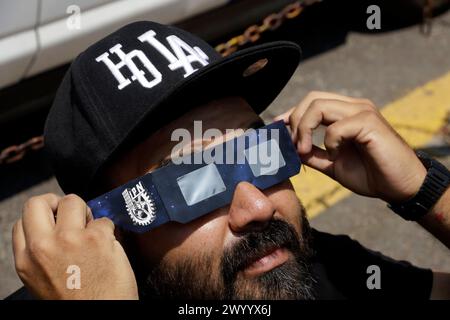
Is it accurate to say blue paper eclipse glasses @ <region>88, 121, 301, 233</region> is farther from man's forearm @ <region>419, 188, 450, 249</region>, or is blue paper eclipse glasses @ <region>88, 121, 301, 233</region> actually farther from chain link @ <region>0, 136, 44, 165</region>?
chain link @ <region>0, 136, 44, 165</region>

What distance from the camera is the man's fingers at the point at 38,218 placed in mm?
1871

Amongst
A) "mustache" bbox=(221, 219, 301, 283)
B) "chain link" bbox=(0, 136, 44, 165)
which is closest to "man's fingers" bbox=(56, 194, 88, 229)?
"mustache" bbox=(221, 219, 301, 283)

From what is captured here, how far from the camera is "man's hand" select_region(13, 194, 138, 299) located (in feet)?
5.84

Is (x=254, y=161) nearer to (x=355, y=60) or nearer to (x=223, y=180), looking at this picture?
(x=223, y=180)

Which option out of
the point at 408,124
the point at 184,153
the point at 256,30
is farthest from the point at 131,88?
the point at 408,124

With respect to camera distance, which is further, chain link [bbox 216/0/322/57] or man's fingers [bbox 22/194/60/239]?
chain link [bbox 216/0/322/57]

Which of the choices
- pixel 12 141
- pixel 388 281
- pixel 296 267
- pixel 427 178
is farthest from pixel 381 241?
pixel 12 141

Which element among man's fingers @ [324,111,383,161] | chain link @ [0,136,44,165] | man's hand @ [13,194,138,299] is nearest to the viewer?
man's hand @ [13,194,138,299]

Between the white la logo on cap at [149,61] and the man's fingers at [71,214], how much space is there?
0.40 metres

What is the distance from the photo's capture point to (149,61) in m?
2.10

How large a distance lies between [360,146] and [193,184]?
2.01 feet

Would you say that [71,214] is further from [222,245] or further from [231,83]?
[231,83]

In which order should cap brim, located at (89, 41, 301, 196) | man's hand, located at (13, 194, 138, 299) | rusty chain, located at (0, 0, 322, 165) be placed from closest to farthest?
man's hand, located at (13, 194, 138, 299), cap brim, located at (89, 41, 301, 196), rusty chain, located at (0, 0, 322, 165)
